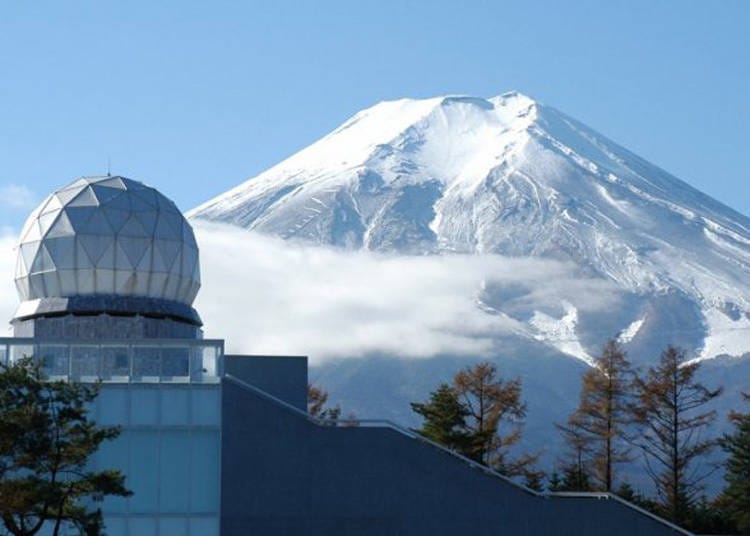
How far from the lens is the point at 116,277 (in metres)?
51.8

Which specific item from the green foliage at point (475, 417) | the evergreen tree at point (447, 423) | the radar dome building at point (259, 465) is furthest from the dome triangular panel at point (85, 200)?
the green foliage at point (475, 417)

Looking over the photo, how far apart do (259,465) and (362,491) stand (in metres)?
3.16

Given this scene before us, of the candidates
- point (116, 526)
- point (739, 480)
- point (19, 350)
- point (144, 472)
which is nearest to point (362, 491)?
point (144, 472)

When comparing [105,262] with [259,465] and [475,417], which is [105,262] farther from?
[475,417]

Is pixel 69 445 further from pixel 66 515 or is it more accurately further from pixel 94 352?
pixel 94 352

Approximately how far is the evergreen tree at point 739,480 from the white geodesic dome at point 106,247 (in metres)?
20.6

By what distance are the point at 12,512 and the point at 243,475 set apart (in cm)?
1065

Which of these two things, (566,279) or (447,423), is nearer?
(447,423)

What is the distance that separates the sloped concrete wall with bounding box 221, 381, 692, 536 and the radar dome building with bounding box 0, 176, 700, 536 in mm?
30

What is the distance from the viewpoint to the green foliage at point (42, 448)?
3728 cm

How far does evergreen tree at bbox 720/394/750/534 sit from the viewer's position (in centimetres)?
5681

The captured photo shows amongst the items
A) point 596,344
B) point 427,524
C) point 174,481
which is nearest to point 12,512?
point 174,481

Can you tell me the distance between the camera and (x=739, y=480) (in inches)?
2295

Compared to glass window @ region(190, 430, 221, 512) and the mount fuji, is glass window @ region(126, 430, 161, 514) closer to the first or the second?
glass window @ region(190, 430, 221, 512)
